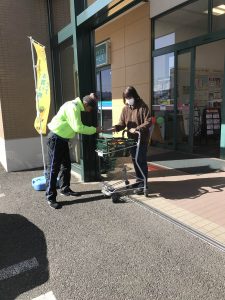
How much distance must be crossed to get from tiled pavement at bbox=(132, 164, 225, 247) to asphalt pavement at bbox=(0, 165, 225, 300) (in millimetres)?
245

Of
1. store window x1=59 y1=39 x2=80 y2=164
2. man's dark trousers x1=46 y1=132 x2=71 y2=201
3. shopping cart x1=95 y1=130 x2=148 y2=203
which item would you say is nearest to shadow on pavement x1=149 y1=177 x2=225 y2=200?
shopping cart x1=95 y1=130 x2=148 y2=203

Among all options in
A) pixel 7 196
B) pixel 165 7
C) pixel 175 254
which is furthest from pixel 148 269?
pixel 165 7

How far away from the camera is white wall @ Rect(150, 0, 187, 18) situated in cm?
742

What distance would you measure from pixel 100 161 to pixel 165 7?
4.68 meters

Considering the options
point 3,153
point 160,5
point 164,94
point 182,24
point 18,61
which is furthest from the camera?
point 164,94

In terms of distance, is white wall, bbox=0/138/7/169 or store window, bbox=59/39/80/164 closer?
store window, bbox=59/39/80/164

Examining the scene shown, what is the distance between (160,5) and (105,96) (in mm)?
4673

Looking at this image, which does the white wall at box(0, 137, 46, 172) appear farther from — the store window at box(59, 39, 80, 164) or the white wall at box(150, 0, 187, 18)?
the white wall at box(150, 0, 187, 18)

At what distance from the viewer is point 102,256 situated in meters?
3.24

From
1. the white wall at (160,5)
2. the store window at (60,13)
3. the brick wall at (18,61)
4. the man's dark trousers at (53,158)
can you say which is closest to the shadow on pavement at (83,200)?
the man's dark trousers at (53,158)

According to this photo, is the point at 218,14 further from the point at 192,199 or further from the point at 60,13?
the point at 192,199

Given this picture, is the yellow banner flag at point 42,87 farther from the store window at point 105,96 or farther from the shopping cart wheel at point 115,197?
the store window at point 105,96

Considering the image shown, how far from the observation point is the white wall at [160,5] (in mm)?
7420

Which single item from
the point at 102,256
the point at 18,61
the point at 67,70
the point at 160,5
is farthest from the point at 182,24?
the point at 102,256
